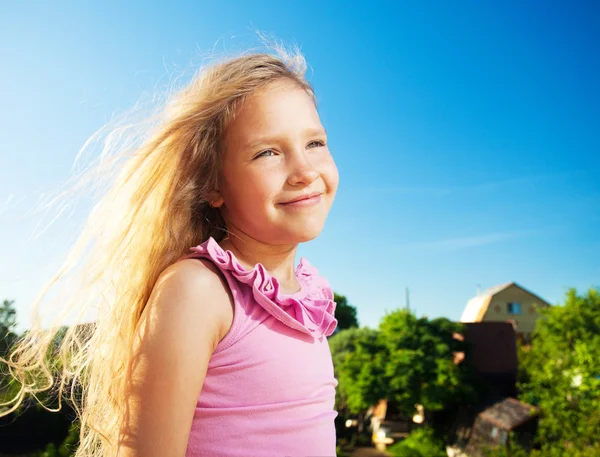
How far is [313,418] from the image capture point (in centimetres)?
137

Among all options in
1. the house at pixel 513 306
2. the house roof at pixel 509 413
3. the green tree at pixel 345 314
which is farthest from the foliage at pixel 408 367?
the green tree at pixel 345 314

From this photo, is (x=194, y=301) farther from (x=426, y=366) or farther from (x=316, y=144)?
(x=426, y=366)

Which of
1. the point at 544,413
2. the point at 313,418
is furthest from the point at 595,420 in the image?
the point at 313,418

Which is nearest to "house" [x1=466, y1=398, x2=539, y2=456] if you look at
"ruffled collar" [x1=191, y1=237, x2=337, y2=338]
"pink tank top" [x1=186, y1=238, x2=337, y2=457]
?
"ruffled collar" [x1=191, y1=237, x2=337, y2=338]

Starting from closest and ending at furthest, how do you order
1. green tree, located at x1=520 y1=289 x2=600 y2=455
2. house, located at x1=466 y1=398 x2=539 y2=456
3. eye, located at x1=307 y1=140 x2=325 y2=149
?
eye, located at x1=307 y1=140 x2=325 y2=149
green tree, located at x1=520 y1=289 x2=600 y2=455
house, located at x1=466 y1=398 x2=539 y2=456

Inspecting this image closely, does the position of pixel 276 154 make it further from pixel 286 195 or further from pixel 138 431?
Answer: pixel 138 431

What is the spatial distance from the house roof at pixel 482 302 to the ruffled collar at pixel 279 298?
3189cm

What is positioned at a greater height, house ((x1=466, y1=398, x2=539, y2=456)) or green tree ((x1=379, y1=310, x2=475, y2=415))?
green tree ((x1=379, y1=310, x2=475, y2=415))

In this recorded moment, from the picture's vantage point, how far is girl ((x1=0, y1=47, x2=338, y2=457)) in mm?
1213


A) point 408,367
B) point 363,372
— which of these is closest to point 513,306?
point 408,367

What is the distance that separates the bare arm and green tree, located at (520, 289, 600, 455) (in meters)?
19.6

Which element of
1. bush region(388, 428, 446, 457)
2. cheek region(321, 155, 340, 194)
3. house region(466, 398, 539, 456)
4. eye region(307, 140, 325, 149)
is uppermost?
eye region(307, 140, 325, 149)

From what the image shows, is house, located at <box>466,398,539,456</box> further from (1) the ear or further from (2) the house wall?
(1) the ear

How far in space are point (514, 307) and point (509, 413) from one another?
10.7m
